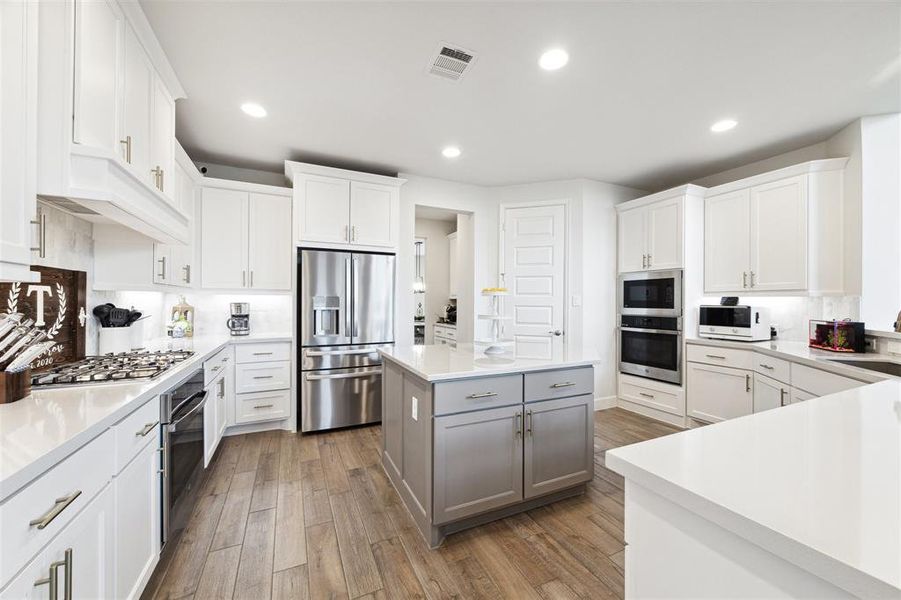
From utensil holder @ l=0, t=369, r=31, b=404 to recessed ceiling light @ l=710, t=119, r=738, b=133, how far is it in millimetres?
4307

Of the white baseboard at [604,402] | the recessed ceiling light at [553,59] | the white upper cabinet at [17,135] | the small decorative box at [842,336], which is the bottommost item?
the white baseboard at [604,402]

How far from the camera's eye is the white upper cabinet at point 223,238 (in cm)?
332

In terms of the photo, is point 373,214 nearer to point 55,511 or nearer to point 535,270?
point 535,270

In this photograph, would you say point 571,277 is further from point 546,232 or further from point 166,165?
point 166,165

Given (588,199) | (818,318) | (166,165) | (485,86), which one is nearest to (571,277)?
(588,199)

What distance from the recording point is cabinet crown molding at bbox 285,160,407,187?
132 inches

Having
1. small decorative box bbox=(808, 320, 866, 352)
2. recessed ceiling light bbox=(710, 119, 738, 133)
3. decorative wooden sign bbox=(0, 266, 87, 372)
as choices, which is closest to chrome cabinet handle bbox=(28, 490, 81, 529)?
decorative wooden sign bbox=(0, 266, 87, 372)

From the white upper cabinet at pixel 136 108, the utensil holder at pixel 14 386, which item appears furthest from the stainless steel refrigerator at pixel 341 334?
the utensil holder at pixel 14 386

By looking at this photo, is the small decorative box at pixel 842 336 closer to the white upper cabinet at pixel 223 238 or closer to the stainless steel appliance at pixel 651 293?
the stainless steel appliance at pixel 651 293

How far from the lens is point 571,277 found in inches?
163

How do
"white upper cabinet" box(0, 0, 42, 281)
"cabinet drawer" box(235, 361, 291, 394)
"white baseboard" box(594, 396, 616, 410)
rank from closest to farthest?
"white upper cabinet" box(0, 0, 42, 281), "cabinet drawer" box(235, 361, 291, 394), "white baseboard" box(594, 396, 616, 410)

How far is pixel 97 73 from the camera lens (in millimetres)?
1440

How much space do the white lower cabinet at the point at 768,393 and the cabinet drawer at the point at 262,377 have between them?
13.2 feet

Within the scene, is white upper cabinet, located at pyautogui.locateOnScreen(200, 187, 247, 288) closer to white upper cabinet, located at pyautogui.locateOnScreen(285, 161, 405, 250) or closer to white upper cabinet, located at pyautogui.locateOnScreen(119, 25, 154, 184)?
white upper cabinet, located at pyautogui.locateOnScreen(285, 161, 405, 250)
